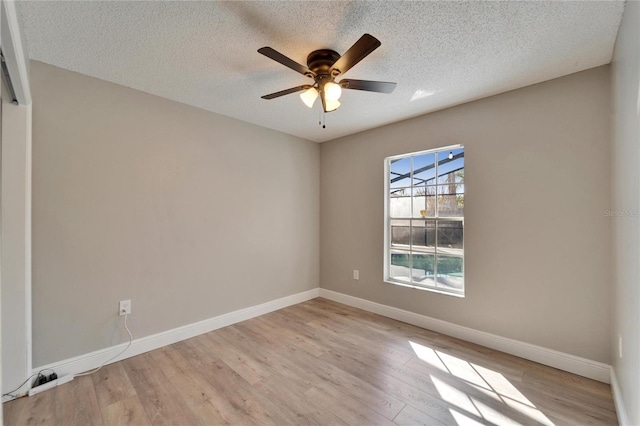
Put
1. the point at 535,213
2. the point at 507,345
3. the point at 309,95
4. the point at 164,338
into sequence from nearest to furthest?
the point at 309,95
the point at 535,213
the point at 507,345
the point at 164,338

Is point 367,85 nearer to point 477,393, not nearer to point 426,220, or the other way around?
point 426,220

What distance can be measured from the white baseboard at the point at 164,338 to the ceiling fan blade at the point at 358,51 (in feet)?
9.14

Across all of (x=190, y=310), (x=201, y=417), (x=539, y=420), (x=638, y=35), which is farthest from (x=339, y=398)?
(x=638, y=35)

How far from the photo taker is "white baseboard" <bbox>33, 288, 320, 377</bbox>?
2.18 m

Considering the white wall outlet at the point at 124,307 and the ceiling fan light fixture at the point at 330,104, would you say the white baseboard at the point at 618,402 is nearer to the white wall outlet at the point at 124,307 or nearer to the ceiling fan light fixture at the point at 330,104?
the ceiling fan light fixture at the point at 330,104

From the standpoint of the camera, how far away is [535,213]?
7.85ft

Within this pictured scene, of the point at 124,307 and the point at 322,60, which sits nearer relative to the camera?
the point at 322,60

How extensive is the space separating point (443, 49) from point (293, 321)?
302cm

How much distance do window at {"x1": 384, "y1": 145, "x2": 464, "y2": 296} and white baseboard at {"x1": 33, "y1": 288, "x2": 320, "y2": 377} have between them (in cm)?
157

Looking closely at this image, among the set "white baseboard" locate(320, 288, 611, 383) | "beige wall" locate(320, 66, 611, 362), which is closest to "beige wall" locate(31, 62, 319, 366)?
"white baseboard" locate(320, 288, 611, 383)

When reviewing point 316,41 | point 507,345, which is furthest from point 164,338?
point 507,345

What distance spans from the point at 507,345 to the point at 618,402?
0.78 metres

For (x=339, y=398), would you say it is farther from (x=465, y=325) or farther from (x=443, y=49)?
(x=443, y=49)

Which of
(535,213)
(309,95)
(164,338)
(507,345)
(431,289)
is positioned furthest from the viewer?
(431,289)
